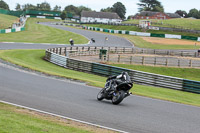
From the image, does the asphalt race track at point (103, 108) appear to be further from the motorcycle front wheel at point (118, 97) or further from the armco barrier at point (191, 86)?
the armco barrier at point (191, 86)

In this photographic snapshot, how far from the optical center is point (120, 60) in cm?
4072

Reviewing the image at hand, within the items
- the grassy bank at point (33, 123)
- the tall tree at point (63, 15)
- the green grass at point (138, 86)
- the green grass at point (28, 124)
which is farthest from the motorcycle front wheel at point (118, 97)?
the tall tree at point (63, 15)

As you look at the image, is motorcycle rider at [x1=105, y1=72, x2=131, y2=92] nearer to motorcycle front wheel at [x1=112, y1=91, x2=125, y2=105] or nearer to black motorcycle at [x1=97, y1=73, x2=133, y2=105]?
black motorcycle at [x1=97, y1=73, x2=133, y2=105]

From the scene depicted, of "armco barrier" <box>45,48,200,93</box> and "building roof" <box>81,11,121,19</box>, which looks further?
"building roof" <box>81,11,121,19</box>

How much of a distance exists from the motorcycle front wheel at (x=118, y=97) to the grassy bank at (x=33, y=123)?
351 cm

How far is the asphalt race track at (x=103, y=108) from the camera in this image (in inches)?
420

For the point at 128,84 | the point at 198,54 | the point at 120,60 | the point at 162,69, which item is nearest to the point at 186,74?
the point at 162,69

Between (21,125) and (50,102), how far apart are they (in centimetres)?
443

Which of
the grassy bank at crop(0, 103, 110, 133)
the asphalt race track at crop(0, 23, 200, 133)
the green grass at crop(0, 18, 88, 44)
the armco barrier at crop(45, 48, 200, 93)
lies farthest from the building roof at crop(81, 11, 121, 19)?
the grassy bank at crop(0, 103, 110, 133)

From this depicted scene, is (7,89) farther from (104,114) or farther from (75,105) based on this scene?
(104,114)

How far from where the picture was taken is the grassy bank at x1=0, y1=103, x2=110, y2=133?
838 centimetres

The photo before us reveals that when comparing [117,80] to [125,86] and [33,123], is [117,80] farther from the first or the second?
[33,123]

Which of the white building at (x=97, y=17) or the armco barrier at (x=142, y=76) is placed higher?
the white building at (x=97, y=17)

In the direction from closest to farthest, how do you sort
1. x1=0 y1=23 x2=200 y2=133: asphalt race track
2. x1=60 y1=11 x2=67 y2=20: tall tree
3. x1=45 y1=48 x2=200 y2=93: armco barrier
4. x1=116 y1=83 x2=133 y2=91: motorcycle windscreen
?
1. x1=0 y1=23 x2=200 y2=133: asphalt race track
2. x1=116 y1=83 x2=133 y2=91: motorcycle windscreen
3. x1=45 y1=48 x2=200 y2=93: armco barrier
4. x1=60 y1=11 x2=67 y2=20: tall tree
